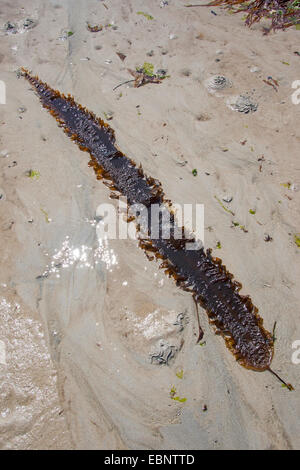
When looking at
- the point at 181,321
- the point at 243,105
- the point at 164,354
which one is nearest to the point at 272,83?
the point at 243,105

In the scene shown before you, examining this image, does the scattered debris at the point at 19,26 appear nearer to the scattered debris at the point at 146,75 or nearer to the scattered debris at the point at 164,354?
the scattered debris at the point at 146,75

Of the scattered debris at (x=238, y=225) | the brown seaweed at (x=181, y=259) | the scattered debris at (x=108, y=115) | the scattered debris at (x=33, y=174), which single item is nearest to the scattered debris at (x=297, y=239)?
the scattered debris at (x=238, y=225)

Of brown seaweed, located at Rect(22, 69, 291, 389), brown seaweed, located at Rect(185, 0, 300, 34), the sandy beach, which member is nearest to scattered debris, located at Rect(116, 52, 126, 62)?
the sandy beach

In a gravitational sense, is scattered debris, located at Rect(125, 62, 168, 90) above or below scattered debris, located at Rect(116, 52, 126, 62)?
below

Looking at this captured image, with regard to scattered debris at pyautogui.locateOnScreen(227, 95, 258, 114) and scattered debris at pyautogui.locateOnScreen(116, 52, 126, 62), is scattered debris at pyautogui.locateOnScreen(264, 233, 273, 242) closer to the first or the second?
Answer: scattered debris at pyautogui.locateOnScreen(227, 95, 258, 114)

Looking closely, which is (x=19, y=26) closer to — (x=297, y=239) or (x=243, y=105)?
(x=243, y=105)
